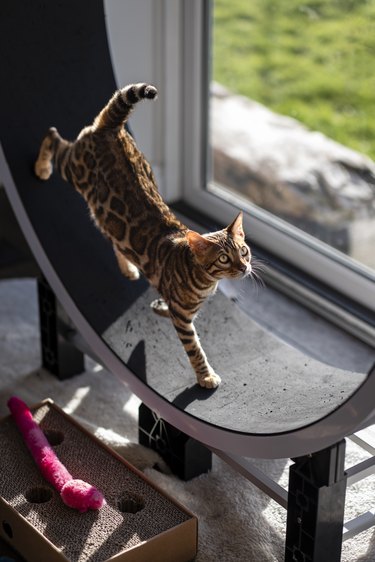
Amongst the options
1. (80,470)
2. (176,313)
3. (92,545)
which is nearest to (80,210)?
(176,313)

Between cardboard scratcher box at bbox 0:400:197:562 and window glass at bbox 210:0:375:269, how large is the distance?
3.27ft

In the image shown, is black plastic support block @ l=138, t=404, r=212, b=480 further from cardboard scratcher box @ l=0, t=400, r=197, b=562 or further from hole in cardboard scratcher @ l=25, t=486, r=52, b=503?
hole in cardboard scratcher @ l=25, t=486, r=52, b=503

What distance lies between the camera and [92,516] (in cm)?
162

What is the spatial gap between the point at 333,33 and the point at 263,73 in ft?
0.93

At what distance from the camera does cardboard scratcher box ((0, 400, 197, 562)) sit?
5.13 ft

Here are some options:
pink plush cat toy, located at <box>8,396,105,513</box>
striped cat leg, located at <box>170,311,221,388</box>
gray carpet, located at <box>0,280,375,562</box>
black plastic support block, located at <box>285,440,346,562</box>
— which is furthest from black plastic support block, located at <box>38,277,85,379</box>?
black plastic support block, located at <box>285,440,346,562</box>

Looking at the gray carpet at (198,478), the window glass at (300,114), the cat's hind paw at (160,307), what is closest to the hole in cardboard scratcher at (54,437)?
the gray carpet at (198,478)

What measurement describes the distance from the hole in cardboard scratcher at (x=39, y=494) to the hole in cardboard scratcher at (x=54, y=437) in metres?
0.13

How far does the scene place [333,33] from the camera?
2494 millimetres

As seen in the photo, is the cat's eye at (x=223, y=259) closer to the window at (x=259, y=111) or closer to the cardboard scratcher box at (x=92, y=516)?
the cardboard scratcher box at (x=92, y=516)

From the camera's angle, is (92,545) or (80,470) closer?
(92,545)

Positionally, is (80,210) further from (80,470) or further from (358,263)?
(358,263)

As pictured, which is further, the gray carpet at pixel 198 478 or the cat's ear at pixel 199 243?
the gray carpet at pixel 198 478

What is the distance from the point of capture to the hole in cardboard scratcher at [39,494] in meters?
1.68
